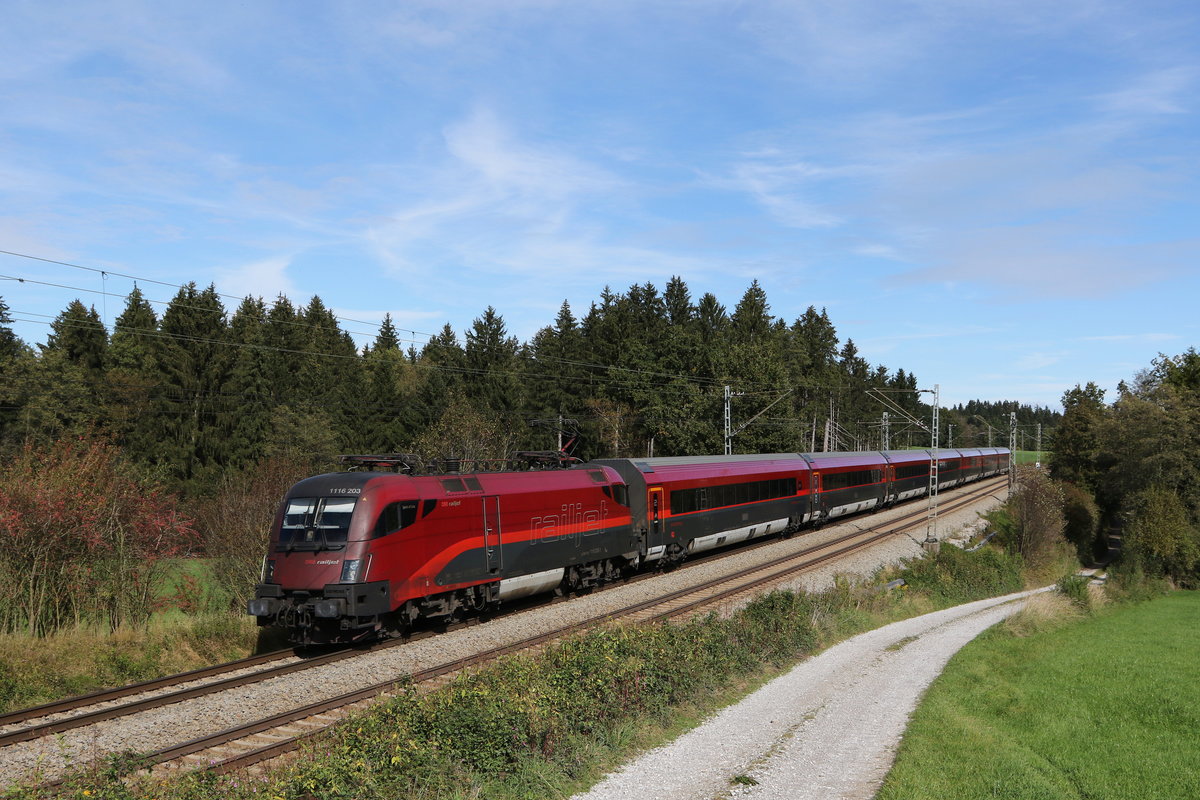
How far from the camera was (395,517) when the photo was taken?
17.1 meters

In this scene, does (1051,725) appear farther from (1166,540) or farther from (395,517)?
(1166,540)

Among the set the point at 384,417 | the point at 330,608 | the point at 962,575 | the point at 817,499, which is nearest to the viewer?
the point at 330,608

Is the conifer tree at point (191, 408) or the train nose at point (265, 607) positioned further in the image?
the conifer tree at point (191, 408)

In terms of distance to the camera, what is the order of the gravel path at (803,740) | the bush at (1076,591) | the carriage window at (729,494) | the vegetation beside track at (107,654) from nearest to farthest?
the gravel path at (803,740) → the vegetation beside track at (107,654) → the carriage window at (729,494) → the bush at (1076,591)

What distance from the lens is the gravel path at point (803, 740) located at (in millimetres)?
10305

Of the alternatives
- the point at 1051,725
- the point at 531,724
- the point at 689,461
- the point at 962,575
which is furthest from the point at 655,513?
the point at 531,724

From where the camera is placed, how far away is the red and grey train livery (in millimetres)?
16453

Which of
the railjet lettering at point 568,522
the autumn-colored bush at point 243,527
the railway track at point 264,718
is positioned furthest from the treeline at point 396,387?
the railway track at point 264,718

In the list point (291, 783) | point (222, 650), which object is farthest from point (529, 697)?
point (222, 650)

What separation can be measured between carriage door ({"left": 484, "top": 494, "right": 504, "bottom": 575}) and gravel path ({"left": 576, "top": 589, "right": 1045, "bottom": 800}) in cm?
691

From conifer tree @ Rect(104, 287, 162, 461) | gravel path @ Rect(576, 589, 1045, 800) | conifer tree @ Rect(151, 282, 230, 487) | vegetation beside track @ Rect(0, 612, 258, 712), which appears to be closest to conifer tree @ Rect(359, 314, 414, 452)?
conifer tree @ Rect(151, 282, 230, 487)

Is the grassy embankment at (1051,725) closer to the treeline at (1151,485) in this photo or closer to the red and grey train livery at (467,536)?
the red and grey train livery at (467,536)

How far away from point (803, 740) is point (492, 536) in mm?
9233

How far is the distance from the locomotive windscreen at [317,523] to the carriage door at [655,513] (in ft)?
37.7
